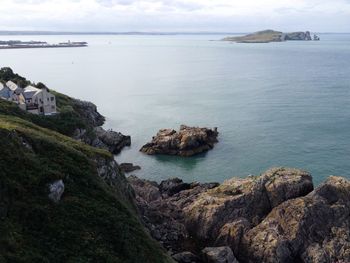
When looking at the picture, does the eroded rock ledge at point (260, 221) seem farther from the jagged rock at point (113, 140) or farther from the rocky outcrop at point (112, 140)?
the jagged rock at point (113, 140)

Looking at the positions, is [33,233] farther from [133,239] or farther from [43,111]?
[43,111]

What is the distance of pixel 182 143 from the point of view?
3644 inches

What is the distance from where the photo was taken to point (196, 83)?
19075 cm

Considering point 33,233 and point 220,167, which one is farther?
point 220,167

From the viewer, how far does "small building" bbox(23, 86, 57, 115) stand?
79.9 m

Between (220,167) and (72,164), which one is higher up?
(72,164)

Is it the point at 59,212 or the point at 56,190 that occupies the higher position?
the point at 56,190

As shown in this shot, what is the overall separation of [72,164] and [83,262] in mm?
13892

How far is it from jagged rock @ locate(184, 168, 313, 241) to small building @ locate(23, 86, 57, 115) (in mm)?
37766

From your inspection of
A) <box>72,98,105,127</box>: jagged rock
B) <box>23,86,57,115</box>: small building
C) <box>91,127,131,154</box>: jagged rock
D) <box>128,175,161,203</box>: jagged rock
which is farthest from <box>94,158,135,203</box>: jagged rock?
<box>72,98,105,127</box>: jagged rock

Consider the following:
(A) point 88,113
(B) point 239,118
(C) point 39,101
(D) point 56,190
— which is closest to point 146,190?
(D) point 56,190

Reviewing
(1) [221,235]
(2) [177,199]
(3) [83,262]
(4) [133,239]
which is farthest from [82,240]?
(2) [177,199]

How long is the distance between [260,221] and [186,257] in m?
11.9

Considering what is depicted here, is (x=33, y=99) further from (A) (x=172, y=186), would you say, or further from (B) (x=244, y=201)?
(B) (x=244, y=201)
